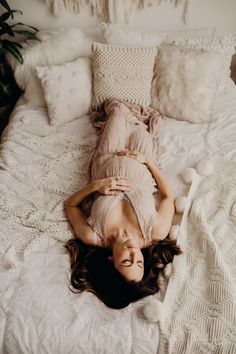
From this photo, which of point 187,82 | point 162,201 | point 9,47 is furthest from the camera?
point 9,47

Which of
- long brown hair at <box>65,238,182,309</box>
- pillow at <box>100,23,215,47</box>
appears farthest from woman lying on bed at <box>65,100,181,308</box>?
pillow at <box>100,23,215,47</box>

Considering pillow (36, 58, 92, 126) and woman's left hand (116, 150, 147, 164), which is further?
pillow (36, 58, 92, 126)

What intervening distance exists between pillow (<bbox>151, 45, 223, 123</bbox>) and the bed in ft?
0.16

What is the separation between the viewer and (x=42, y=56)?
218cm

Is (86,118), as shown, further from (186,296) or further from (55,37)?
(186,296)

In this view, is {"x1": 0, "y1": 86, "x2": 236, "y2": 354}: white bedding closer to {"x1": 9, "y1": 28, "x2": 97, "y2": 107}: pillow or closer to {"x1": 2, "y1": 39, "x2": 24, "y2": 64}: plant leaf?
{"x1": 9, "y1": 28, "x2": 97, "y2": 107}: pillow

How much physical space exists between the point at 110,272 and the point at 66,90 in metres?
1.18

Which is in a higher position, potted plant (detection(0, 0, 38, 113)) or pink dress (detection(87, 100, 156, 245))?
potted plant (detection(0, 0, 38, 113))

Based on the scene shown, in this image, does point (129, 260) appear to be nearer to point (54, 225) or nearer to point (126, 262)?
point (126, 262)

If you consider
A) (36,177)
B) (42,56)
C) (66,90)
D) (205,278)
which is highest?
(42,56)

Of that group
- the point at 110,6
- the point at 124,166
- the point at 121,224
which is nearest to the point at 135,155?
the point at 124,166

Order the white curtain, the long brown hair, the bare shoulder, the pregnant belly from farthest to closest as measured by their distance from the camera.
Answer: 1. the white curtain
2. the pregnant belly
3. the bare shoulder
4. the long brown hair

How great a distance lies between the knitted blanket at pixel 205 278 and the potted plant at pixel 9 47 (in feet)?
4.60

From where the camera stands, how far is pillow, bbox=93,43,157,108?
79.7 inches
